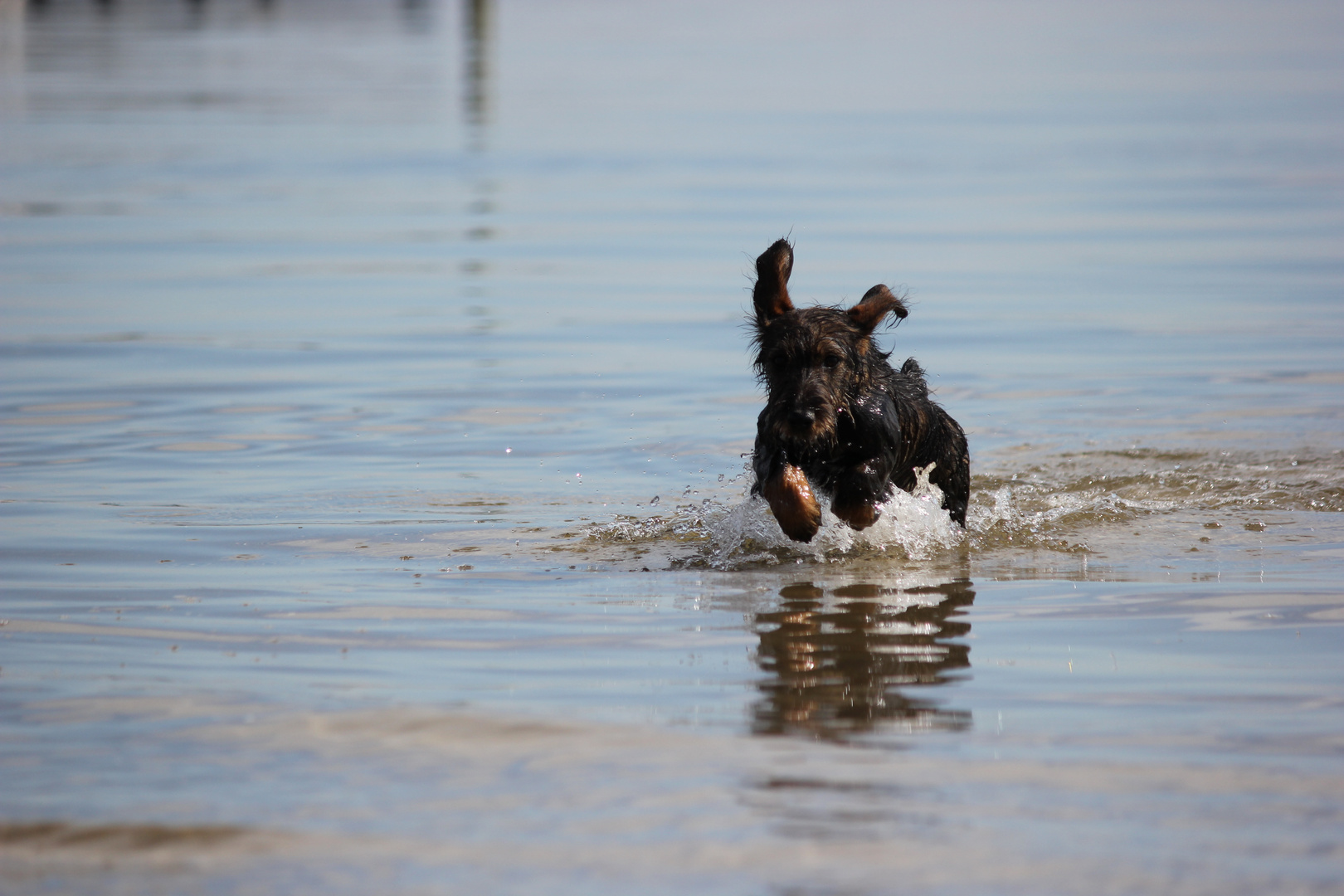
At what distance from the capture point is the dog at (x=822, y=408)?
6727 mm

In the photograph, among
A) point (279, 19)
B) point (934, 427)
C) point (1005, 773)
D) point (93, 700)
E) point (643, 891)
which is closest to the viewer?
point (643, 891)

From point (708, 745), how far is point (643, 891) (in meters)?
0.94

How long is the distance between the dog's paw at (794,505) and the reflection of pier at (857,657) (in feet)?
0.79

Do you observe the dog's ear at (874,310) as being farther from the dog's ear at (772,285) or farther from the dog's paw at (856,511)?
the dog's paw at (856,511)

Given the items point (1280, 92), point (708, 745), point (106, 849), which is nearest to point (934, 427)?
point (708, 745)

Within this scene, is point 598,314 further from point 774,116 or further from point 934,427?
point 774,116

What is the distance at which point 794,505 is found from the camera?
6.72 metres

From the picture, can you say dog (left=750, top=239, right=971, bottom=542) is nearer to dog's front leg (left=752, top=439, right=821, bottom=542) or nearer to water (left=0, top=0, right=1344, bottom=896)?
dog's front leg (left=752, top=439, right=821, bottom=542)

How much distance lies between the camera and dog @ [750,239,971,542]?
6.73 m

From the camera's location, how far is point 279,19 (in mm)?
71438

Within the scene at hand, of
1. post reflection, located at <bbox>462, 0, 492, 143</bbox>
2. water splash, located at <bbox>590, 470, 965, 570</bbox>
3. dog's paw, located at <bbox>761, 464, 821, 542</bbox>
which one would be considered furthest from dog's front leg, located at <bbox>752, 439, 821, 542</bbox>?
post reflection, located at <bbox>462, 0, 492, 143</bbox>

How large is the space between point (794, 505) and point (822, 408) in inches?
16.6

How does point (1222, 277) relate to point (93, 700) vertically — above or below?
above

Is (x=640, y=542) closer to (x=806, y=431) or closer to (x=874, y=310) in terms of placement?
(x=806, y=431)
